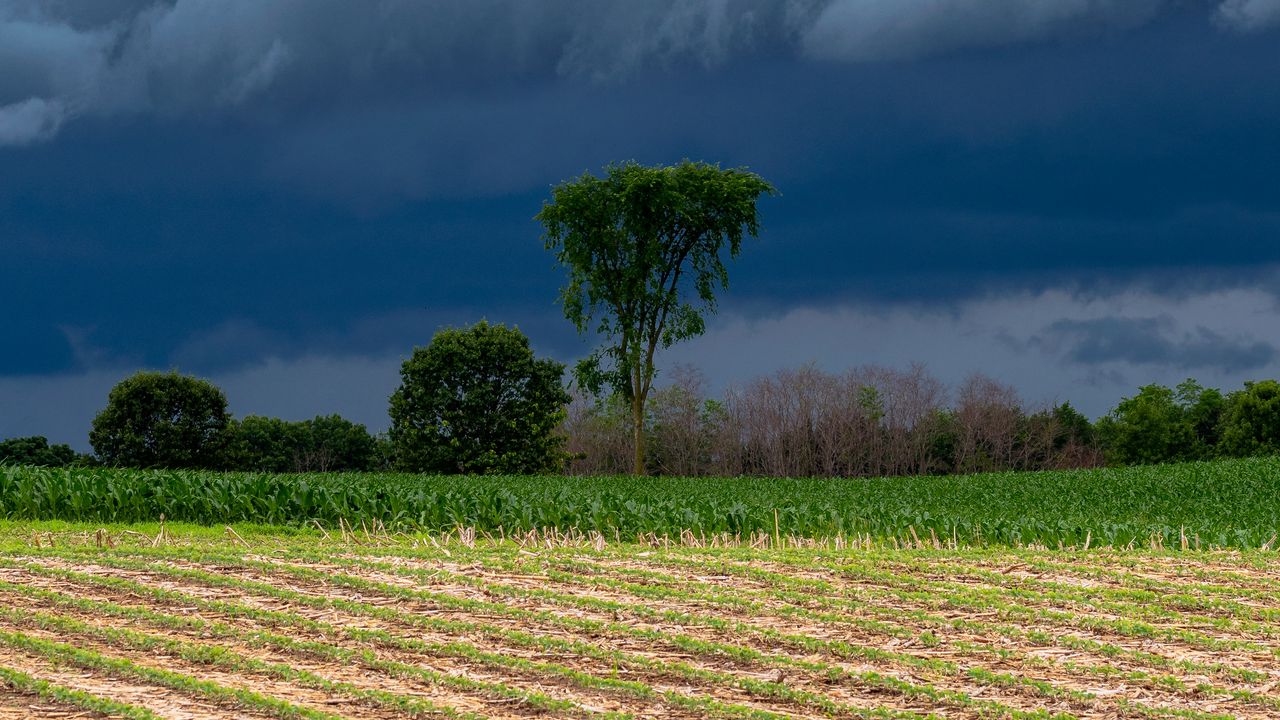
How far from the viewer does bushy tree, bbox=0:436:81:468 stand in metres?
33.9

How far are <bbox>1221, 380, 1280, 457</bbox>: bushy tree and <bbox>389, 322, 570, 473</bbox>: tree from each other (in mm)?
31961

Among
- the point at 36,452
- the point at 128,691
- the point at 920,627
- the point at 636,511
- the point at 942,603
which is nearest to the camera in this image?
the point at 128,691

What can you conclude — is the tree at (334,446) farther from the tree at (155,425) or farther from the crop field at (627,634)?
the crop field at (627,634)

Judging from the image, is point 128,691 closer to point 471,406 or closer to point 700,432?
point 471,406

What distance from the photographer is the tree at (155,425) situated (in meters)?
30.7

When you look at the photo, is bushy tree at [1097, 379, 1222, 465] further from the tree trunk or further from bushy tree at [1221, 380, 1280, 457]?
the tree trunk

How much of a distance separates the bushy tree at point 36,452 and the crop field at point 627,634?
26763mm

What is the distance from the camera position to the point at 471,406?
32.0 m

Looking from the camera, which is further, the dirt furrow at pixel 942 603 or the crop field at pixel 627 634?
the dirt furrow at pixel 942 603

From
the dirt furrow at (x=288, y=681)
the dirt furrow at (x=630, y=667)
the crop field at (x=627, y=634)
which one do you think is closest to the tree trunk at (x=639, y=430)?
the crop field at (x=627, y=634)

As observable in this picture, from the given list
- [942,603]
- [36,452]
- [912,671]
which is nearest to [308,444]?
[36,452]

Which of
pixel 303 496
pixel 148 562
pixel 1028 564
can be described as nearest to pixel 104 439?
pixel 303 496

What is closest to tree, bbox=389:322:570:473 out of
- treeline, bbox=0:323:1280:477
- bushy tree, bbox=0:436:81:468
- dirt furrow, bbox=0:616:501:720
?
treeline, bbox=0:323:1280:477

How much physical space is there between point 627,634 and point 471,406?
25490 mm
